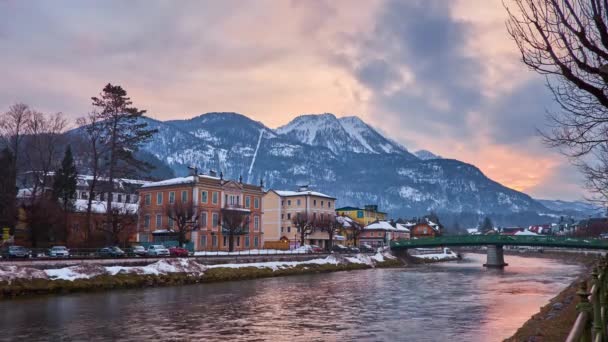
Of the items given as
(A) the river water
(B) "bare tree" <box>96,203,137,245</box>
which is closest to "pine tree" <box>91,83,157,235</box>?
(B) "bare tree" <box>96,203,137,245</box>

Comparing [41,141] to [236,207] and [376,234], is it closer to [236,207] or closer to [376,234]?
[236,207]

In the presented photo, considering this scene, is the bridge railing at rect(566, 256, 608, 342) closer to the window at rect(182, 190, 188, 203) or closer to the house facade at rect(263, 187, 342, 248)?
the window at rect(182, 190, 188, 203)

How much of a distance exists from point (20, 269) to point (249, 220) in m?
51.3

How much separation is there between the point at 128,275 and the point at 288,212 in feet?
220

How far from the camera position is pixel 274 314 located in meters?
30.3

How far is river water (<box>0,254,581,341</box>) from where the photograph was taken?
76.8 feet

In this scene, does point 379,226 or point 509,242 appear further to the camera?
point 379,226

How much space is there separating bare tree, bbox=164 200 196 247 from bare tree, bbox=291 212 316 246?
2502cm

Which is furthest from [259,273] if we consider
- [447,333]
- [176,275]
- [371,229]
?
[371,229]

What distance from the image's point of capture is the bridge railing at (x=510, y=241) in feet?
292

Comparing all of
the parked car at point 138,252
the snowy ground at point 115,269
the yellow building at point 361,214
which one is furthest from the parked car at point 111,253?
the yellow building at point 361,214

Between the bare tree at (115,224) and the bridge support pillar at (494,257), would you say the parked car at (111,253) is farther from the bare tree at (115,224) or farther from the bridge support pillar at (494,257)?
the bridge support pillar at (494,257)

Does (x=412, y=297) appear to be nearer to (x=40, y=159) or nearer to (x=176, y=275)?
(x=176, y=275)

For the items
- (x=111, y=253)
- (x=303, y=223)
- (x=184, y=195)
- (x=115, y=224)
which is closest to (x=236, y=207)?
(x=184, y=195)
